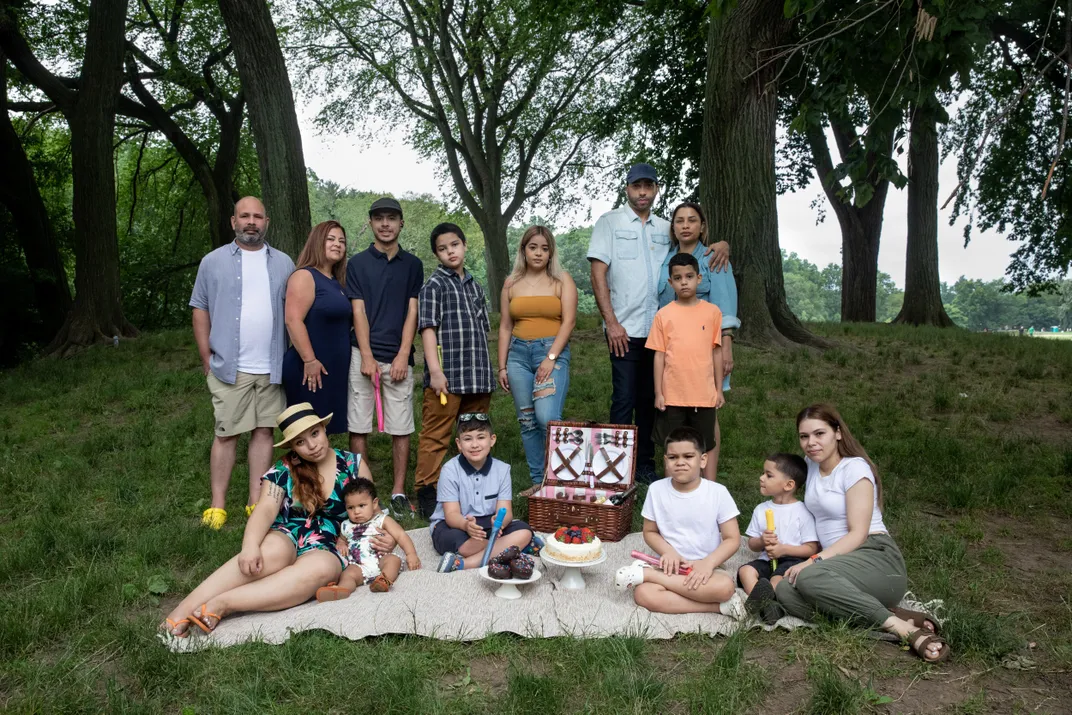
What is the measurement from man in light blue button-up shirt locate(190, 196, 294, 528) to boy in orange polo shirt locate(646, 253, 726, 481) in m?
2.46

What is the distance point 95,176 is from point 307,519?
10517 millimetres

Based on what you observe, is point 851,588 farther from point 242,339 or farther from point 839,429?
point 242,339

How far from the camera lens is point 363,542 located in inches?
159

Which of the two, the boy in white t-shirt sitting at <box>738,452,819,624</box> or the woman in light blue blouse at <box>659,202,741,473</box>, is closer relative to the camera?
the boy in white t-shirt sitting at <box>738,452,819,624</box>

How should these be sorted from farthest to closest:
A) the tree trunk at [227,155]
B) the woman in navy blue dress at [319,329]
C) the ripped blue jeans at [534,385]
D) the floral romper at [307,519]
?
the tree trunk at [227,155], the ripped blue jeans at [534,385], the woman in navy blue dress at [319,329], the floral romper at [307,519]

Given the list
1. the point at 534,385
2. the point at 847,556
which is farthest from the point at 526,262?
the point at 847,556

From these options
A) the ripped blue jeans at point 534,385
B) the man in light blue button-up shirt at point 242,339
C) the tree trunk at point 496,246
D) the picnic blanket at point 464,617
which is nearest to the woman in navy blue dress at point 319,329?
the man in light blue button-up shirt at point 242,339

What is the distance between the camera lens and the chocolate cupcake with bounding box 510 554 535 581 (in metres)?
3.83

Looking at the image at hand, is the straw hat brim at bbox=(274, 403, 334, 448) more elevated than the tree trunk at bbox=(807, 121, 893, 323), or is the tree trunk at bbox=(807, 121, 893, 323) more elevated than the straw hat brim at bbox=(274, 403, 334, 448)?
the tree trunk at bbox=(807, 121, 893, 323)

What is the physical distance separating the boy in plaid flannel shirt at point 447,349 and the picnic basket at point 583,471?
65 cm

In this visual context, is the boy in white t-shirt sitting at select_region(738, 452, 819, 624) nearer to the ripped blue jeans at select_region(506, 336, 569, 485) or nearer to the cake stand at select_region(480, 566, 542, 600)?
the cake stand at select_region(480, 566, 542, 600)

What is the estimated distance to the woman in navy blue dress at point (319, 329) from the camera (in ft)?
16.0

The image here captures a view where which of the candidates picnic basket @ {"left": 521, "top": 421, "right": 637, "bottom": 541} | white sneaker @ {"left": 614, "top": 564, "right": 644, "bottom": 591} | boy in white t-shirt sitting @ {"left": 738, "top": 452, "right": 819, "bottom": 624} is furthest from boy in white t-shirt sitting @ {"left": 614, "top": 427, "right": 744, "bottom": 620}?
picnic basket @ {"left": 521, "top": 421, "right": 637, "bottom": 541}

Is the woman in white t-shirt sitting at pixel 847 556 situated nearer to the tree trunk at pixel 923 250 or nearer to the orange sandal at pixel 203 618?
the orange sandal at pixel 203 618
